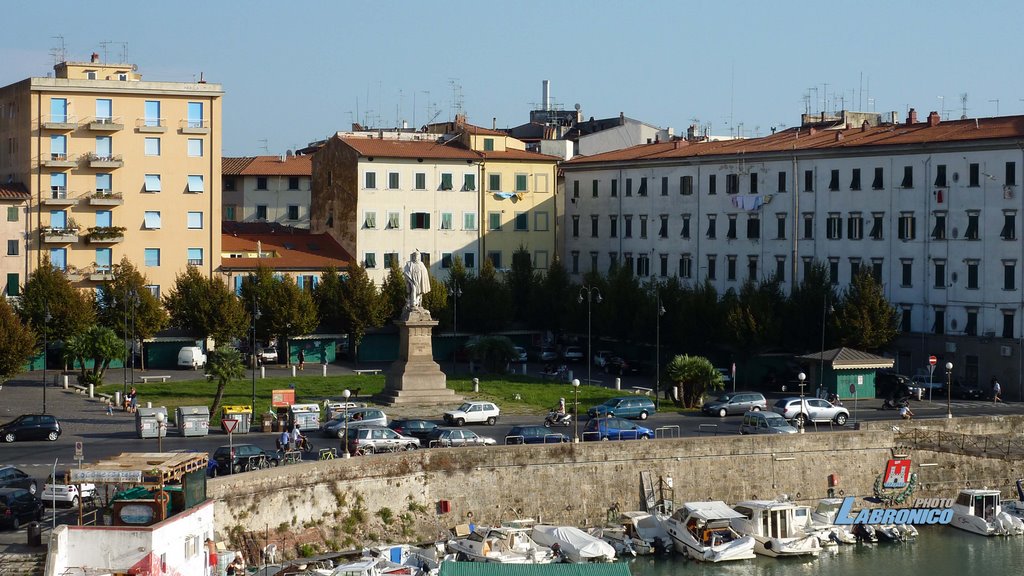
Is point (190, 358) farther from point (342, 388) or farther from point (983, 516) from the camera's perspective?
point (983, 516)

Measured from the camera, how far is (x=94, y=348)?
74500 millimetres

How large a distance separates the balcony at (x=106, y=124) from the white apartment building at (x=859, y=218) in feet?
91.8

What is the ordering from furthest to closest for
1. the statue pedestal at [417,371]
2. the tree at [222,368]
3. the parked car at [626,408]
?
the statue pedestal at [417,371] < the parked car at [626,408] < the tree at [222,368]

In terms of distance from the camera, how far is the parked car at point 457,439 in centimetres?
5459

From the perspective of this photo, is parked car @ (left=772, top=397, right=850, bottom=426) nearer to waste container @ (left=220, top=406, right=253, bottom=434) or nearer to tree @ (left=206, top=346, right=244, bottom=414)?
waste container @ (left=220, top=406, right=253, bottom=434)

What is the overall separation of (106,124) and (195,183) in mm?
5824

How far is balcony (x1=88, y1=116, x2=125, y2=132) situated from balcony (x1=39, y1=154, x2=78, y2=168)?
79.6 inches

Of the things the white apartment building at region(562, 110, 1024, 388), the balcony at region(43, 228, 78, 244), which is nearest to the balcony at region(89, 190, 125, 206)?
the balcony at region(43, 228, 78, 244)

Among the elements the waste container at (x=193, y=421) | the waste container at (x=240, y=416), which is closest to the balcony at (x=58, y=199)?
the waste container at (x=240, y=416)

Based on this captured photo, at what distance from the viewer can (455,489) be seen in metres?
49.6

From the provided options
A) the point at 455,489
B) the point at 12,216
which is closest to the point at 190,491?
the point at 455,489

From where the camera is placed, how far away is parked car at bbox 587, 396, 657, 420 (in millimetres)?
63219

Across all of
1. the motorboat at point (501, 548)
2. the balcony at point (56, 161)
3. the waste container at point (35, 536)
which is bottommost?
the motorboat at point (501, 548)

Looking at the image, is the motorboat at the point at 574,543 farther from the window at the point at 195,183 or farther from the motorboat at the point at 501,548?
the window at the point at 195,183
